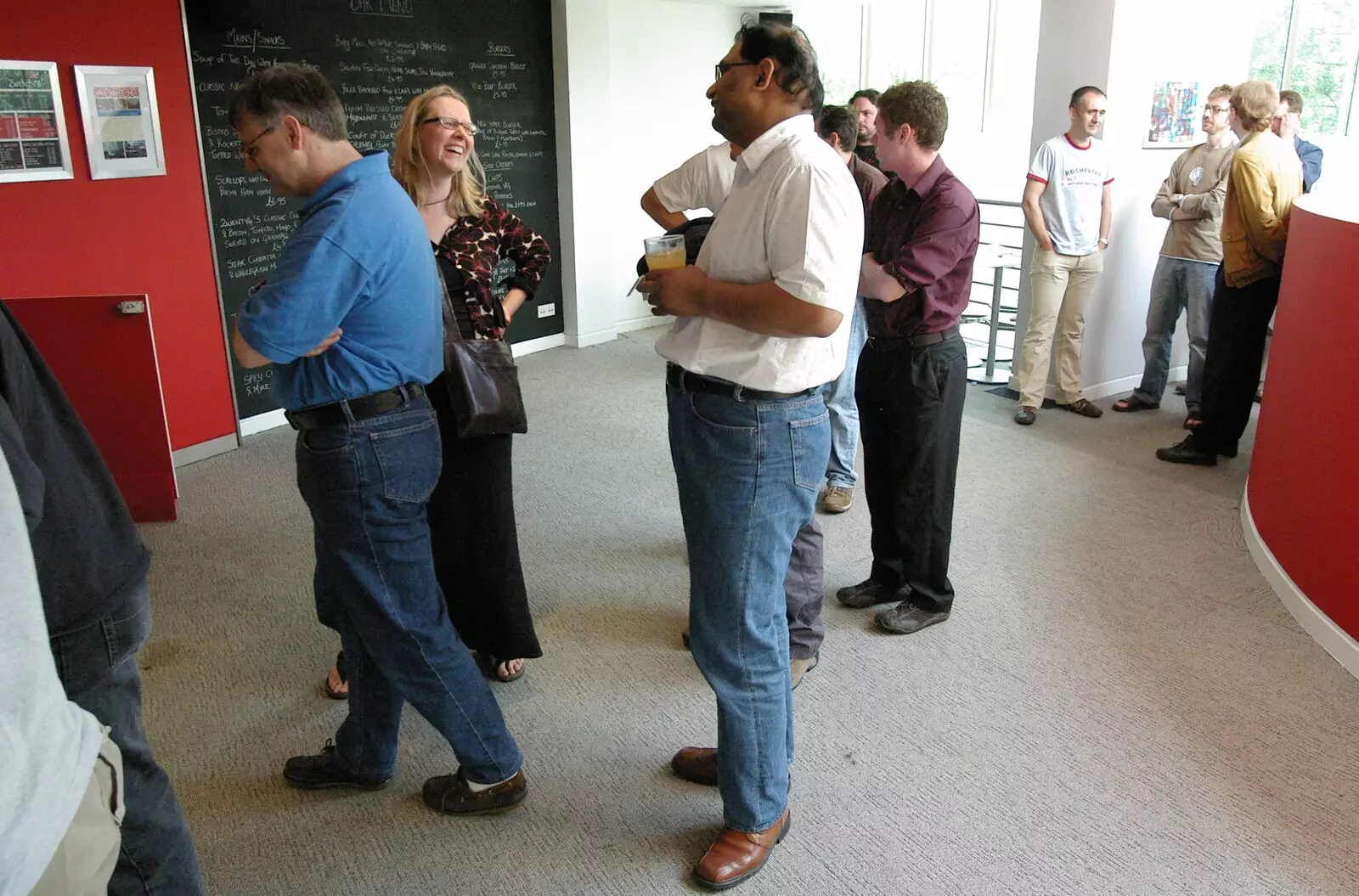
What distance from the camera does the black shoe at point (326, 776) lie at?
2.35 m

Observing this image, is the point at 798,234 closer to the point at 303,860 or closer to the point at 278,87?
the point at 278,87

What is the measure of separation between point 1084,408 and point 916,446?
2798 millimetres

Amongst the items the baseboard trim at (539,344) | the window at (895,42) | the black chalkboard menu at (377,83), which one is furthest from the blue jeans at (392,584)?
the window at (895,42)

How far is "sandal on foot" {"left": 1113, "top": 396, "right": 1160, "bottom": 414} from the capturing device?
17.8 feet

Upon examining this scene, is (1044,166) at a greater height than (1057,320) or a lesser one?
greater

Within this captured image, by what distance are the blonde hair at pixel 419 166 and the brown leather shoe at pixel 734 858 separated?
1.57 meters

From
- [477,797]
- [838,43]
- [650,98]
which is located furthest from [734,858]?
[838,43]

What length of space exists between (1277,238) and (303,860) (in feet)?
13.9

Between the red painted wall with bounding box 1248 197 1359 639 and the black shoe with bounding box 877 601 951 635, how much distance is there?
3.65ft

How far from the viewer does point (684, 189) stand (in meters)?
3.43

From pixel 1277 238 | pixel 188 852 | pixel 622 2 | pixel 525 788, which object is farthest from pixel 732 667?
A: pixel 622 2

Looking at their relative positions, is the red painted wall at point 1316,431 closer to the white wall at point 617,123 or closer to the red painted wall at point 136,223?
the white wall at point 617,123

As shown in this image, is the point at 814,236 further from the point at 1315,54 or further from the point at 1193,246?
the point at 1315,54

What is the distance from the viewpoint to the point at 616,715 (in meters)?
2.66
